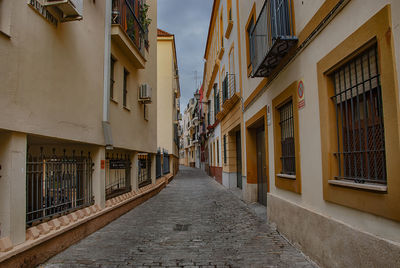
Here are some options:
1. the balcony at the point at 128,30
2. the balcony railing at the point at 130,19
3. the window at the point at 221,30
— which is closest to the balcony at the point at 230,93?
the window at the point at 221,30

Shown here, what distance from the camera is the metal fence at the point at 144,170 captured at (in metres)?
12.3

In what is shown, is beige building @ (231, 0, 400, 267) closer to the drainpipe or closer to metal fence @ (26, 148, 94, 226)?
the drainpipe

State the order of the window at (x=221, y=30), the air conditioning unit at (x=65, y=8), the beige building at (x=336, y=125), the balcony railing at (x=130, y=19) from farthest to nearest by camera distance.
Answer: the window at (x=221, y=30) < the balcony railing at (x=130, y=19) < the air conditioning unit at (x=65, y=8) < the beige building at (x=336, y=125)

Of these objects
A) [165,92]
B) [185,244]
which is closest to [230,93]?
[185,244]

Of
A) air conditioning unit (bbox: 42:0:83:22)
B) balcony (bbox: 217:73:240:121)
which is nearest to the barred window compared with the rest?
air conditioning unit (bbox: 42:0:83:22)

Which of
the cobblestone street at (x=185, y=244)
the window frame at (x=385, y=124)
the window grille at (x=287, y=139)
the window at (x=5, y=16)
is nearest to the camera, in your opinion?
the window frame at (x=385, y=124)

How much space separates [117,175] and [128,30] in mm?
4751

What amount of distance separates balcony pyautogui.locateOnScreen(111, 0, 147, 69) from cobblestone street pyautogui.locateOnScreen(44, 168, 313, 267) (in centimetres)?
505

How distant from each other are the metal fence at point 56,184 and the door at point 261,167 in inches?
200

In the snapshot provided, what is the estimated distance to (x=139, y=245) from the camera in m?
5.32

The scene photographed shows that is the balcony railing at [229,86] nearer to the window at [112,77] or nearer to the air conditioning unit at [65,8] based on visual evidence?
the window at [112,77]

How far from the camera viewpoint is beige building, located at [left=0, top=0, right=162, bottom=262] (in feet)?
13.0

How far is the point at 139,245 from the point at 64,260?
1296 millimetres

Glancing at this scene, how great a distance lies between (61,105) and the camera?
5.23 meters
